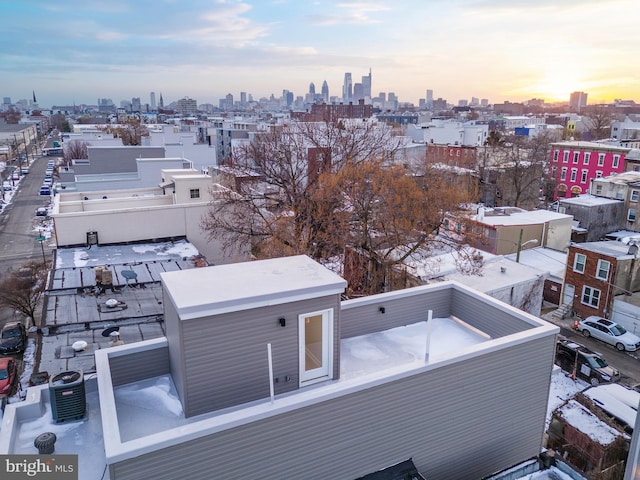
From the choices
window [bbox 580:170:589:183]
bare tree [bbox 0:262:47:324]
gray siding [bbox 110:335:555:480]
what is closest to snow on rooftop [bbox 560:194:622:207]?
window [bbox 580:170:589:183]

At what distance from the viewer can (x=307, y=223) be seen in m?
22.7

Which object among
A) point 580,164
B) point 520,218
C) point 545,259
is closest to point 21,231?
point 520,218

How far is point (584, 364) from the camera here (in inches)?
794

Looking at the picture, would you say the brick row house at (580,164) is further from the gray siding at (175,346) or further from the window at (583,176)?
the gray siding at (175,346)

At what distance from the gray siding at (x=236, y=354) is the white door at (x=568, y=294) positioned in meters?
23.6

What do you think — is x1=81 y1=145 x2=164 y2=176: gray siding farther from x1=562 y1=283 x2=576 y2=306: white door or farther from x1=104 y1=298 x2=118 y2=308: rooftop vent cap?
x1=562 y1=283 x2=576 y2=306: white door

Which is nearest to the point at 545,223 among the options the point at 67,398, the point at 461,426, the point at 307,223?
the point at 307,223

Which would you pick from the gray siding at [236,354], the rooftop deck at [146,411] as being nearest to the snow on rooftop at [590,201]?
the rooftop deck at [146,411]

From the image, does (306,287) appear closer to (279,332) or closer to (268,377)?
(279,332)

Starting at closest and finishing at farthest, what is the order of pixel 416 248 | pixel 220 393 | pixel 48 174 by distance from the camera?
pixel 220 393 → pixel 416 248 → pixel 48 174

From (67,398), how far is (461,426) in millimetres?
7094

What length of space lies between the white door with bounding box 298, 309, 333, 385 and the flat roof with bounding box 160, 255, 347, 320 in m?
0.54

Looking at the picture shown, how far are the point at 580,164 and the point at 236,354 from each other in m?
55.7

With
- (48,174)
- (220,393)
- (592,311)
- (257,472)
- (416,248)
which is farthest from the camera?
(48,174)
